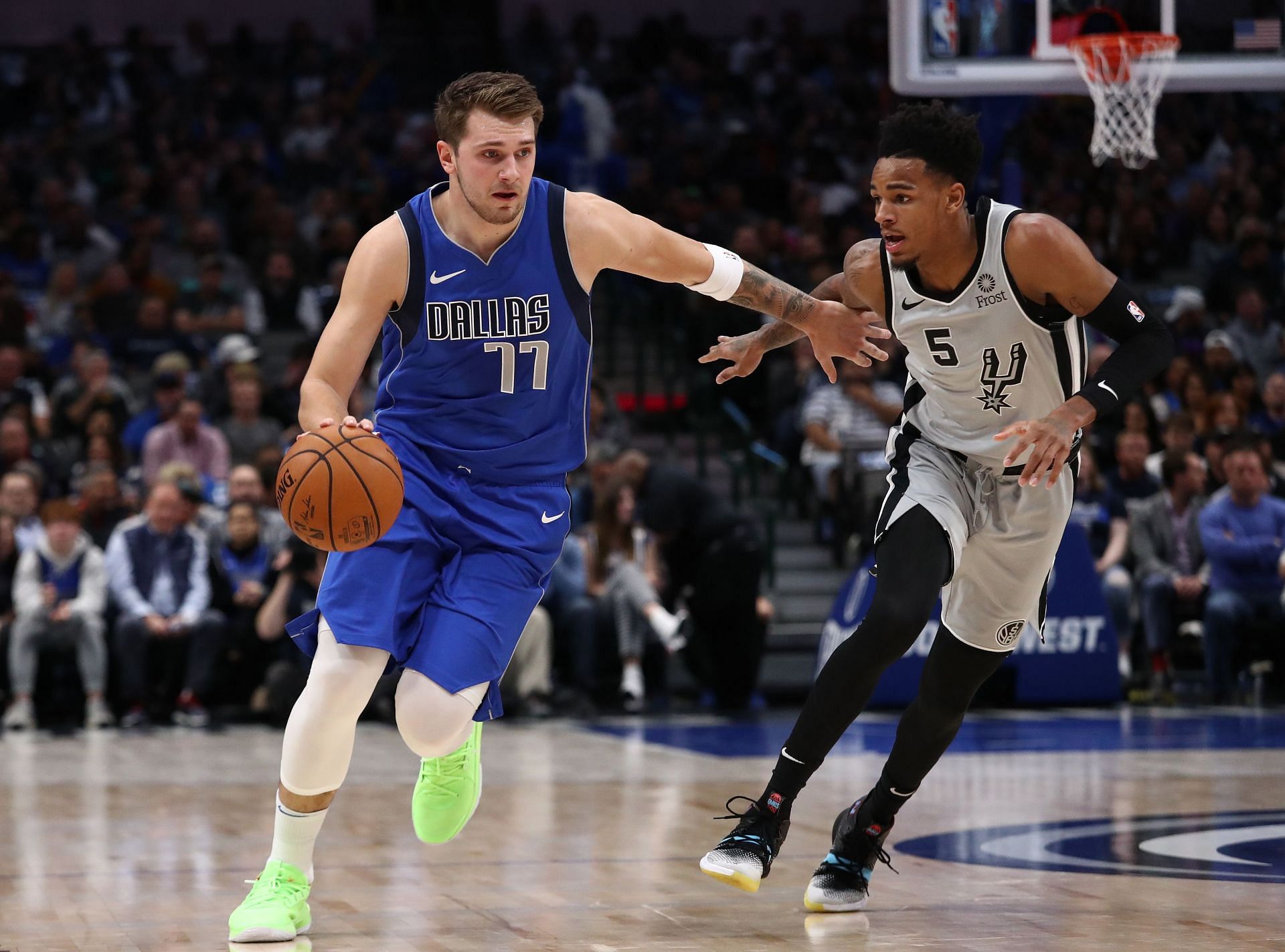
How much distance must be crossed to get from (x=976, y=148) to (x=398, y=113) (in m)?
14.0

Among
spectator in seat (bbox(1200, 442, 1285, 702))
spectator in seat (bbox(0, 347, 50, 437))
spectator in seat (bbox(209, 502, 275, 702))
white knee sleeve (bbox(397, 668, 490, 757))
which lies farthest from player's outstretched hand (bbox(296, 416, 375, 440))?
spectator in seat (bbox(0, 347, 50, 437))

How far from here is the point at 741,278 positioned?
4773mm

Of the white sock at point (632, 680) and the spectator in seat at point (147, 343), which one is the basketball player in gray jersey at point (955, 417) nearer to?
the white sock at point (632, 680)

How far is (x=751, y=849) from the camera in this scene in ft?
14.5

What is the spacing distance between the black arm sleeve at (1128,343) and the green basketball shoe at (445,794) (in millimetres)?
1929

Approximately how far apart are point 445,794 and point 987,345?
6.36 feet

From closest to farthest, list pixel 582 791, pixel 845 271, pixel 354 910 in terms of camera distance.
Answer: pixel 354 910, pixel 845 271, pixel 582 791

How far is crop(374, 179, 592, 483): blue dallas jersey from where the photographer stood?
437 centimetres

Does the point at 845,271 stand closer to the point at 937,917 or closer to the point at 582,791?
the point at 937,917

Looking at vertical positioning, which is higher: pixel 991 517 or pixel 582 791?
pixel 991 517

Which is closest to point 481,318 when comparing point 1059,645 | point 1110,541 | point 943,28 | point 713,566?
point 943,28

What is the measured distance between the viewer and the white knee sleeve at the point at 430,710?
4277mm

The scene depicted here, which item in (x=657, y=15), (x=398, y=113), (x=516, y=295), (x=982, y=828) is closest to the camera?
(x=516, y=295)

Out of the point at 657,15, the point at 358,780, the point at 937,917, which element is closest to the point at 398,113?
the point at 657,15
